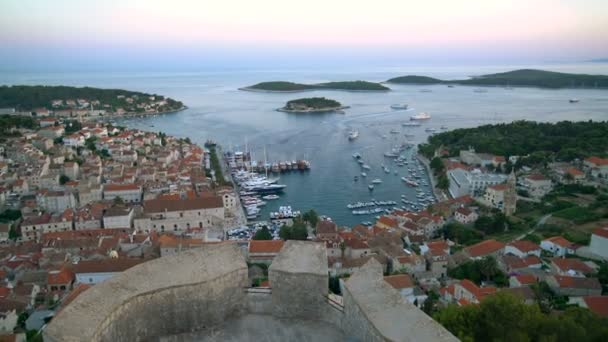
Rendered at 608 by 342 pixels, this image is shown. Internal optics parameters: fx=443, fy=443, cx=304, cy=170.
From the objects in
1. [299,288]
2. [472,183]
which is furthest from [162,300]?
[472,183]

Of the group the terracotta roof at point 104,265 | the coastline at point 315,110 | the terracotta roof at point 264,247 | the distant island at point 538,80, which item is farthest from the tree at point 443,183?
the distant island at point 538,80

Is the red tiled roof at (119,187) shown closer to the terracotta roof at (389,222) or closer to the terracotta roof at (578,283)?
the terracotta roof at (389,222)

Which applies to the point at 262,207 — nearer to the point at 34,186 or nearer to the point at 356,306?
the point at 34,186

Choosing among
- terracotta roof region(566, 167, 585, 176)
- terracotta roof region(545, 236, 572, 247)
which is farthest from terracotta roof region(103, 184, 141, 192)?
terracotta roof region(566, 167, 585, 176)

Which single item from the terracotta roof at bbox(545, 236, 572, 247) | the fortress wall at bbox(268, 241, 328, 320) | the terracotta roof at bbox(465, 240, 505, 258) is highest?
the fortress wall at bbox(268, 241, 328, 320)

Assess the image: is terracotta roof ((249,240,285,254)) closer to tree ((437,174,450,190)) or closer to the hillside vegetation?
tree ((437,174,450,190))

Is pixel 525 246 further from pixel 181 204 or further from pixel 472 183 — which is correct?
pixel 181 204
